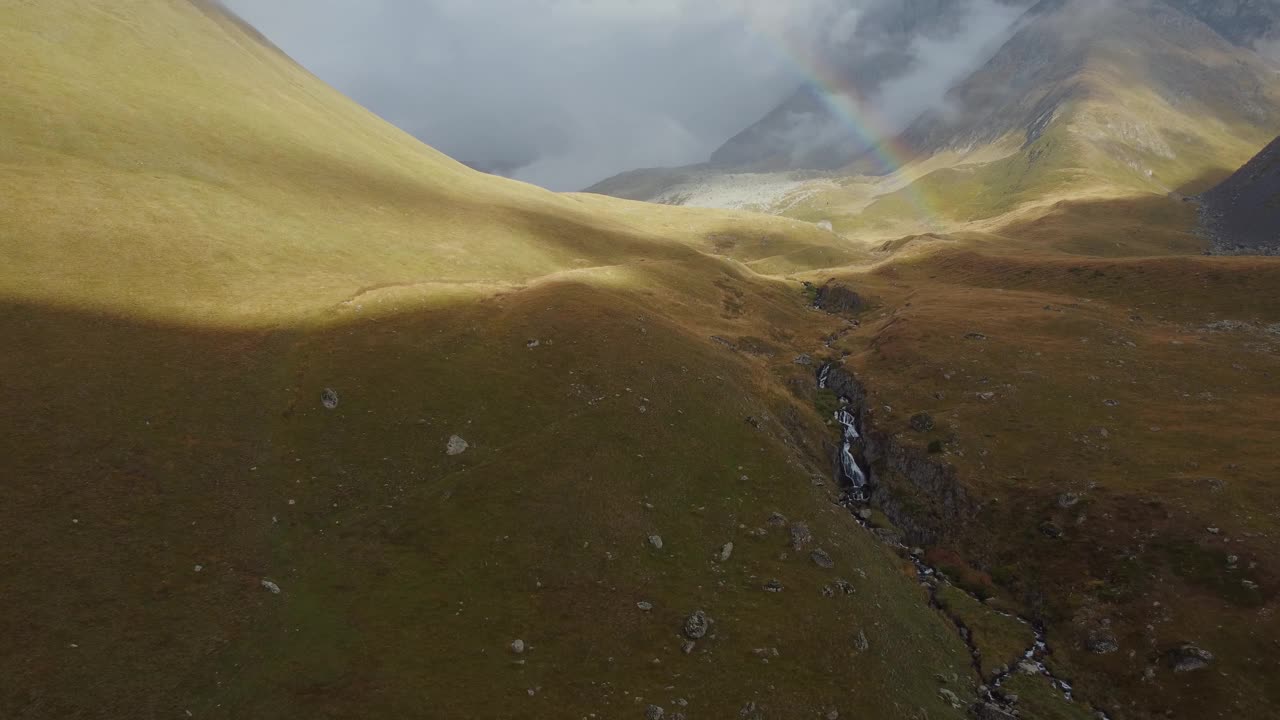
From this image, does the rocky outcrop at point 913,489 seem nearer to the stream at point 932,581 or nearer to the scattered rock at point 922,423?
the stream at point 932,581

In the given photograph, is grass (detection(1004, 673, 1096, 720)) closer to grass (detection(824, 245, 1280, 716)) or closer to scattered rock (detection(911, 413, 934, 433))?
grass (detection(824, 245, 1280, 716))

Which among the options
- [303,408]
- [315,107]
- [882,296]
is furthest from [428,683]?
[315,107]

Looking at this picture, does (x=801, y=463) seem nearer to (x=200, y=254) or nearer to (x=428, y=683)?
(x=428, y=683)

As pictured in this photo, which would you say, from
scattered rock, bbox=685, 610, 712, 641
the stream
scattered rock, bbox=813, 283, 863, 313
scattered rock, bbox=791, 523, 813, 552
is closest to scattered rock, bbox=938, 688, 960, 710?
the stream

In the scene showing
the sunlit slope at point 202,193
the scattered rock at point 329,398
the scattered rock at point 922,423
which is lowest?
the scattered rock at point 329,398

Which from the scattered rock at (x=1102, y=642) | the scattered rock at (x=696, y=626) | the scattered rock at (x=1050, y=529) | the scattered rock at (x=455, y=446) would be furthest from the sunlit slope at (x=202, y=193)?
the scattered rock at (x=1102, y=642)

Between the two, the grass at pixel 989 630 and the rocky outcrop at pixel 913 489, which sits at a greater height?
the rocky outcrop at pixel 913 489

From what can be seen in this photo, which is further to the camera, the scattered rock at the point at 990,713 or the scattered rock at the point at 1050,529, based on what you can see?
the scattered rock at the point at 1050,529
